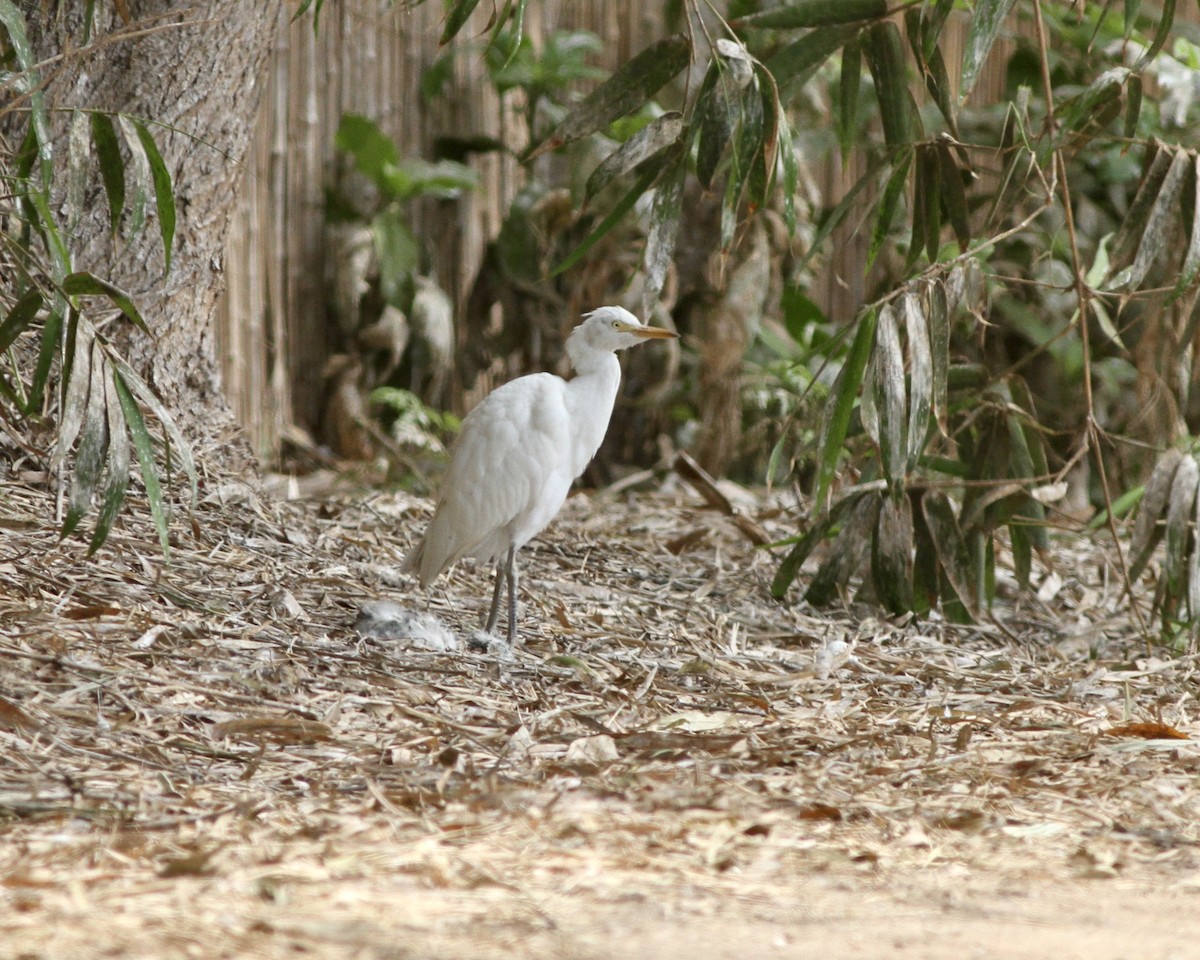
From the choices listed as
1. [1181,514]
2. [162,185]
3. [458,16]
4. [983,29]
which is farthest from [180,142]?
[1181,514]

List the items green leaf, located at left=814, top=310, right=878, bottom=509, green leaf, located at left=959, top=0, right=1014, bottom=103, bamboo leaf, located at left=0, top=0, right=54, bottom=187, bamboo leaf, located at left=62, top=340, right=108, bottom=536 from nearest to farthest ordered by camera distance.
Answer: bamboo leaf, located at left=62, top=340, right=108, bottom=536 → bamboo leaf, located at left=0, top=0, right=54, bottom=187 → green leaf, located at left=959, top=0, right=1014, bottom=103 → green leaf, located at left=814, top=310, right=878, bottom=509

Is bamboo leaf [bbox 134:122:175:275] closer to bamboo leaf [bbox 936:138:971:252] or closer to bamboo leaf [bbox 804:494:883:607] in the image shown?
bamboo leaf [bbox 936:138:971:252]

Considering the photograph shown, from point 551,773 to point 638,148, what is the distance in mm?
1392

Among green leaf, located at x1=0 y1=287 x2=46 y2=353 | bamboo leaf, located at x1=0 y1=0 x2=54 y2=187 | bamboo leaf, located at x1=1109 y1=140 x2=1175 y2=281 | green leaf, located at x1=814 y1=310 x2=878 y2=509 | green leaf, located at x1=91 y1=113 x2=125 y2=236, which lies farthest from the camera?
bamboo leaf, located at x1=1109 y1=140 x2=1175 y2=281

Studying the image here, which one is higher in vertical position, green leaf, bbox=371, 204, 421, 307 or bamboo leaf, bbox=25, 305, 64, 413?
green leaf, bbox=371, 204, 421, 307

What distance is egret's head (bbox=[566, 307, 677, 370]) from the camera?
3.38m

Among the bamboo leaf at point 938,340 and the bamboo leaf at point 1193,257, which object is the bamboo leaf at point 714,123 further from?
the bamboo leaf at point 1193,257

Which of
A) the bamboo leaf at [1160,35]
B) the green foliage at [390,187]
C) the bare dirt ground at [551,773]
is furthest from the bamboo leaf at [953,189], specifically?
the green foliage at [390,187]

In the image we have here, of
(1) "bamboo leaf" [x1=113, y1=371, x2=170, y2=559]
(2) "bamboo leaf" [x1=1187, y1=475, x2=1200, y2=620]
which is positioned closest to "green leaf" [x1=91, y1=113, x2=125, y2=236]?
(1) "bamboo leaf" [x1=113, y1=371, x2=170, y2=559]

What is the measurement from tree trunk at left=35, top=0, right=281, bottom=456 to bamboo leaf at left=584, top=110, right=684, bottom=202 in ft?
3.53

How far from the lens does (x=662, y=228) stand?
2.96 m

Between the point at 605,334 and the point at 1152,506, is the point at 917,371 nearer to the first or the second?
the point at 1152,506

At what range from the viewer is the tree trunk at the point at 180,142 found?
11.3 feet

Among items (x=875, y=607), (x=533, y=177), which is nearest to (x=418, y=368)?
(x=533, y=177)
